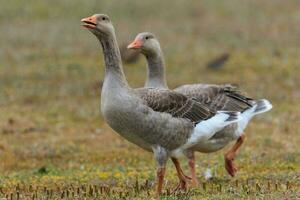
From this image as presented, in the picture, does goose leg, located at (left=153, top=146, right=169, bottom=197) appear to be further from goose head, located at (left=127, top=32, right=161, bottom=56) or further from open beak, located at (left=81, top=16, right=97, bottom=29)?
goose head, located at (left=127, top=32, right=161, bottom=56)

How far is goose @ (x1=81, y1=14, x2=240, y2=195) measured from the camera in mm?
9586

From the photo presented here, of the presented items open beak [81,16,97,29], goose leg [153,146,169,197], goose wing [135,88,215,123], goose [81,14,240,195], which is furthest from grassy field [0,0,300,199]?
open beak [81,16,97,29]

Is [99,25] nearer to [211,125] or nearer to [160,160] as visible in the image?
[160,160]

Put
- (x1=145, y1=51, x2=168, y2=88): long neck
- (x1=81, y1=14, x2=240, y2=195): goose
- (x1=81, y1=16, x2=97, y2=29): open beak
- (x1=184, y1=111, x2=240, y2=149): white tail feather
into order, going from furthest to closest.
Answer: (x1=145, y1=51, x2=168, y2=88): long neck, (x1=184, y1=111, x2=240, y2=149): white tail feather, (x1=81, y1=16, x2=97, y2=29): open beak, (x1=81, y1=14, x2=240, y2=195): goose

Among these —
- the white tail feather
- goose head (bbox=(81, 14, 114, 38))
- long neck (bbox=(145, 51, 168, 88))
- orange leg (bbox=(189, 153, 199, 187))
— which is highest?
goose head (bbox=(81, 14, 114, 38))

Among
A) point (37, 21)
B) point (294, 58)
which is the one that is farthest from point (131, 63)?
point (37, 21)

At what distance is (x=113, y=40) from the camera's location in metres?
9.95

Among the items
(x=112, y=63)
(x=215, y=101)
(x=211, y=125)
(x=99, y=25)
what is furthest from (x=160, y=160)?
(x=215, y=101)

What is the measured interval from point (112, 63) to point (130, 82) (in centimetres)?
1356

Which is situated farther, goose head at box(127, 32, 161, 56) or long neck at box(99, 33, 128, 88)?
goose head at box(127, 32, 161, 56)

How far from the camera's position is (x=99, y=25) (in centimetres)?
980

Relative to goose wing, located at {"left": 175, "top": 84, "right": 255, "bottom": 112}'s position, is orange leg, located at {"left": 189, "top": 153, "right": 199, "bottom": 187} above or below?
below

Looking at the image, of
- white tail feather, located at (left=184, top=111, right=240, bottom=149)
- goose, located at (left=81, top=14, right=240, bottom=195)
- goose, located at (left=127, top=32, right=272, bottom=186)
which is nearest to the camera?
A: goose, located at (left=81, top=14, right=240, bottom=195)

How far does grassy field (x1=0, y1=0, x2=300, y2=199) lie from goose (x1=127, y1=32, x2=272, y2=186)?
1.55 ft
